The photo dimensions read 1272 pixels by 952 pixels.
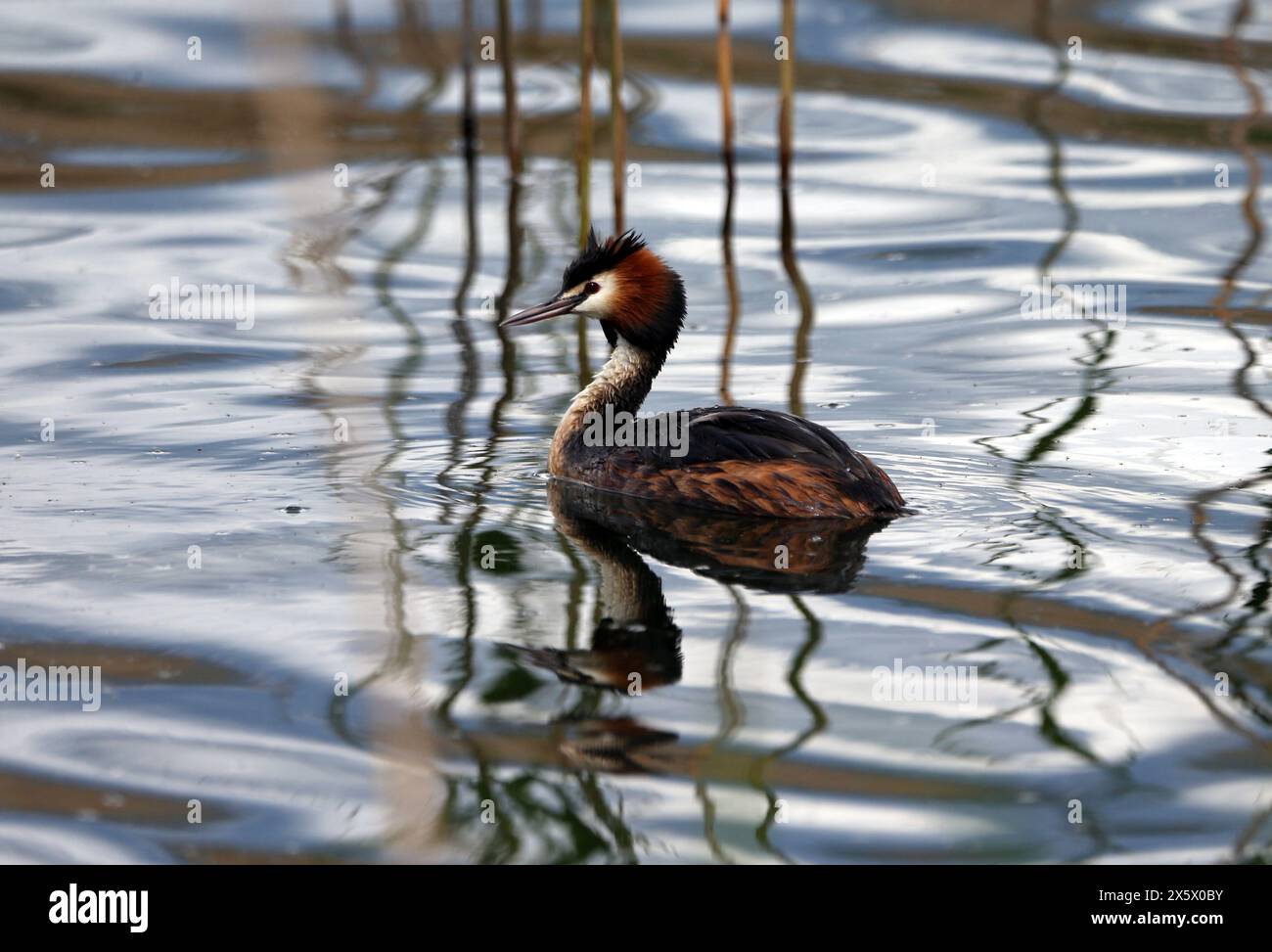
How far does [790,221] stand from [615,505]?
499cm

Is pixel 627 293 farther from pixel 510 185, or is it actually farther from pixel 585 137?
pixel 510 185

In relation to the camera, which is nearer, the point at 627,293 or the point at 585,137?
the point at 627,293

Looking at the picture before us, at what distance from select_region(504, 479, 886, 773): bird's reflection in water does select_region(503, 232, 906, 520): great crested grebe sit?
0.07 m

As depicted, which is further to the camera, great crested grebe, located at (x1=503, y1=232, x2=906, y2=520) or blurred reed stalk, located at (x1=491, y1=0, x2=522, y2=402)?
blurred reed stalk, located at (x1=491, y1=0, x2=522, y2=402)

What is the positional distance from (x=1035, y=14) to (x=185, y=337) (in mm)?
10172

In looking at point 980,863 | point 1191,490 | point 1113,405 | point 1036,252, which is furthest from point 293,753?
point 1036,252

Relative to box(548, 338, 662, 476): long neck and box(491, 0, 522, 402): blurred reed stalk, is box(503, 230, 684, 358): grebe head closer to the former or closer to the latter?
box(548, 338, 662, 476): long neck

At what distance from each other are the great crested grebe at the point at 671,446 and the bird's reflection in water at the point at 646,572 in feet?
0.24

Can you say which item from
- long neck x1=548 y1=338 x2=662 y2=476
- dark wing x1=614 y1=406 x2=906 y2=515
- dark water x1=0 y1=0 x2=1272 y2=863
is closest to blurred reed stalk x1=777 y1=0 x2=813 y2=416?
dark water x1=0 y1=0 x2=1272 y2=863

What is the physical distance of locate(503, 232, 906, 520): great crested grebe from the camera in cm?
738

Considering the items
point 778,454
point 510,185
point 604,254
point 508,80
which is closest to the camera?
point 778,454

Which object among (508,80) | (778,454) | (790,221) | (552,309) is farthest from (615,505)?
(508,80)

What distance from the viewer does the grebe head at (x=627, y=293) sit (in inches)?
325

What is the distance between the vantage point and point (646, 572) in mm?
6957
